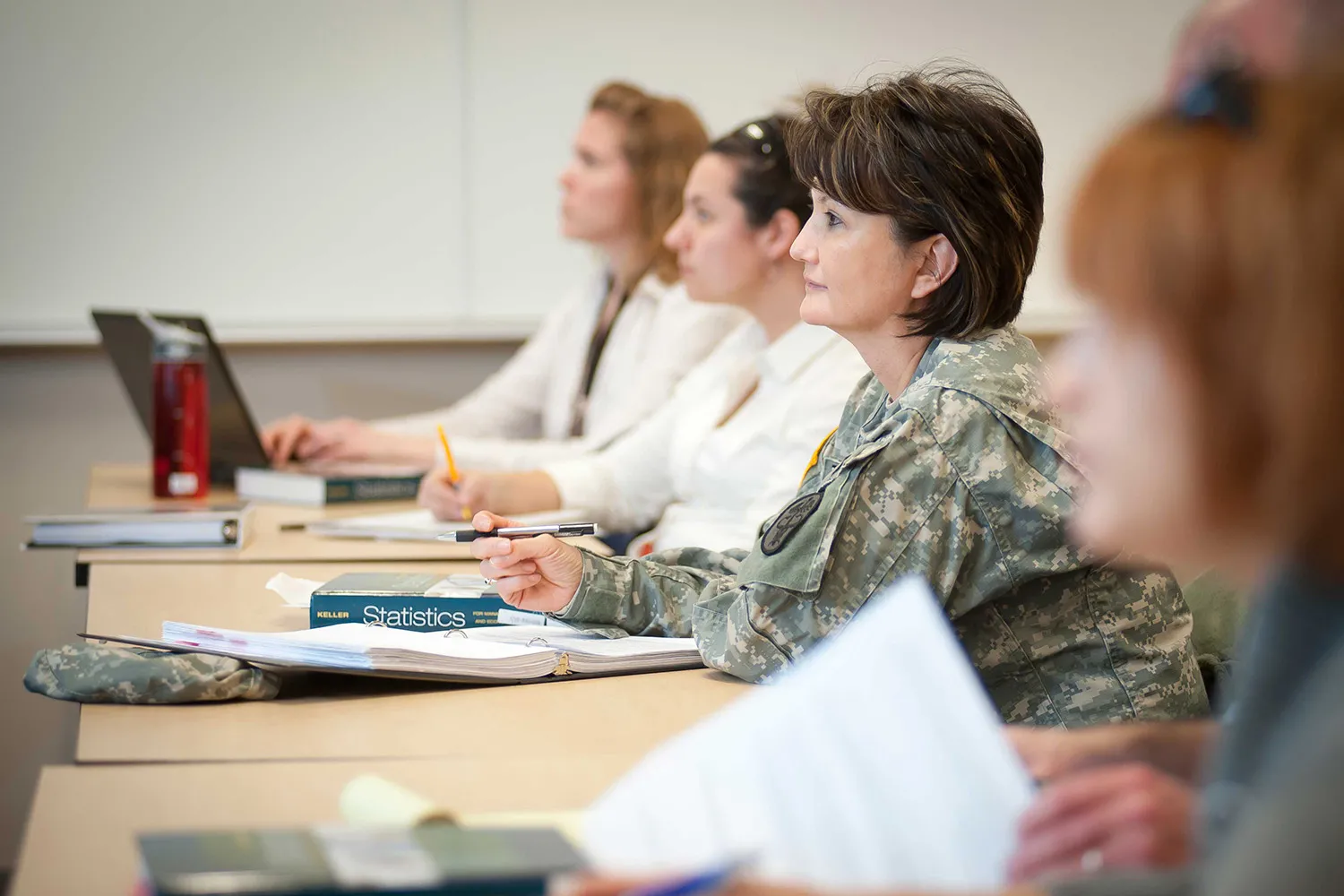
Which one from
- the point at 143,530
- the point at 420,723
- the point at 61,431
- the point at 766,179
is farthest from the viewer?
the point at 61,431

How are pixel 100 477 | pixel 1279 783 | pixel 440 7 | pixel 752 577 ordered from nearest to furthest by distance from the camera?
pixel 1279 783 → pixel 752 577 → pixel 100 477 → pixel 440 7

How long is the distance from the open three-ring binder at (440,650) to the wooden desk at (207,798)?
189 mm

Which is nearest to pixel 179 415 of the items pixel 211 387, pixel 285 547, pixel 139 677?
pixel 211 387

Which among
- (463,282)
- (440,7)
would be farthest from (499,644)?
(440,7)

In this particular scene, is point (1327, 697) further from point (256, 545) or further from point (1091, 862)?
point (256, 545)

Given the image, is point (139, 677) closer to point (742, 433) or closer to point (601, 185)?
point (742, 433)

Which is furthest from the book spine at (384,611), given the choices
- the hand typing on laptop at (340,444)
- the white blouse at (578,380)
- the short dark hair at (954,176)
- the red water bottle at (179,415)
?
the hand typing on laptop at (340,444)

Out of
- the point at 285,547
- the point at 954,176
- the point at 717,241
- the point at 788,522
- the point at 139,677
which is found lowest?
the point at 285,547

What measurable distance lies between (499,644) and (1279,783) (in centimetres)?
88

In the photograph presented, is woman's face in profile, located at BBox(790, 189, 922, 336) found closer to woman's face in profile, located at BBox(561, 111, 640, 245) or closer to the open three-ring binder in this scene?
the open three-ring binder

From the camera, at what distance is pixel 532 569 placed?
4.57 feet

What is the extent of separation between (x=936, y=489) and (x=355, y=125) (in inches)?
96.9

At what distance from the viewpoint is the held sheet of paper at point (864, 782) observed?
69cm

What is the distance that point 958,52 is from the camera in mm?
3387
